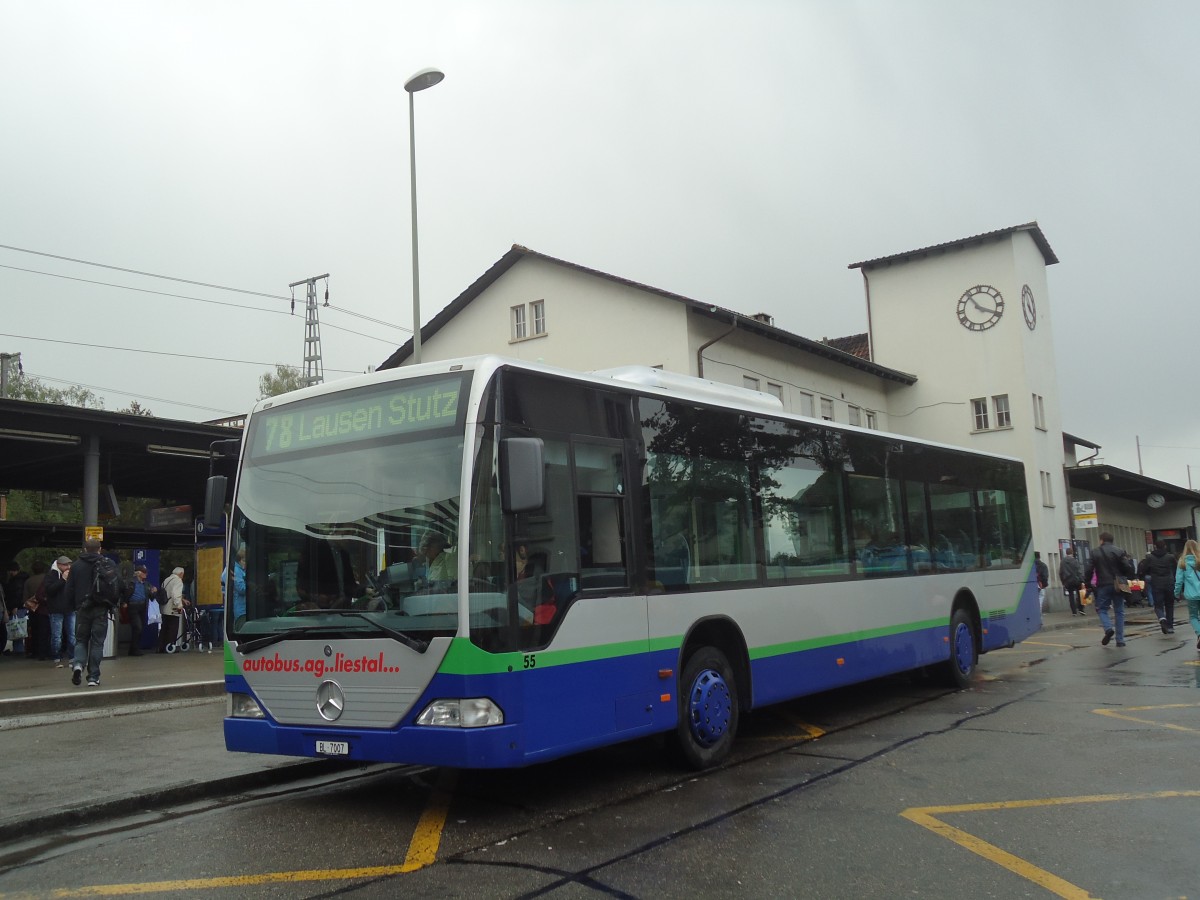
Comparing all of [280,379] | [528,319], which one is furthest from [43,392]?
[528,319]

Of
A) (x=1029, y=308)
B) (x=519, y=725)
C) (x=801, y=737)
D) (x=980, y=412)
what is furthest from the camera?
(x=1029, y=308)

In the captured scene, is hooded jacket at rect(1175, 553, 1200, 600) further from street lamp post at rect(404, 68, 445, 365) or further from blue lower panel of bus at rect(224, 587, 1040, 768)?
street lamp post at rect(404, 68, 445, 365)

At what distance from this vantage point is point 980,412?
3972 cm

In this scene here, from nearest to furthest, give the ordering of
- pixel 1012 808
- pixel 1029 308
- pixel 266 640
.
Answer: pixel 1012 808
pixel 266 640
pixel 1029 308

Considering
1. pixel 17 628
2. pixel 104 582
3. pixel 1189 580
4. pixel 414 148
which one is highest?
pixel 414 148

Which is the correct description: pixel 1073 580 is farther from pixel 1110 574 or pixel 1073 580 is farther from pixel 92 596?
pixel 92 596

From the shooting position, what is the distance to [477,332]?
33469 millimetres

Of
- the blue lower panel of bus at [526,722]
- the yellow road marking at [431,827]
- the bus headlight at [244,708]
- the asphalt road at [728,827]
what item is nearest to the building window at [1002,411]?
the asphalt road at [728,827]

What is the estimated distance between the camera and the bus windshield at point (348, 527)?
6.48m

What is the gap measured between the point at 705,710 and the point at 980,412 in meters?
34.4

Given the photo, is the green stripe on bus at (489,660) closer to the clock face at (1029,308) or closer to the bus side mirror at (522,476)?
the bus side mirror at (522,476)

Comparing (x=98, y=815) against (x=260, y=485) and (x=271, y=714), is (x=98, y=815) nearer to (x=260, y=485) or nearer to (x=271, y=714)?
(x=271, y=714)

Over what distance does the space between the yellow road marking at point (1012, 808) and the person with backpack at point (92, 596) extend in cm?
1046

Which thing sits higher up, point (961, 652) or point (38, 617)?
point (38, 617)
